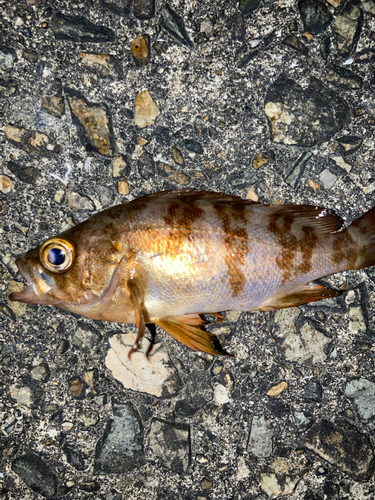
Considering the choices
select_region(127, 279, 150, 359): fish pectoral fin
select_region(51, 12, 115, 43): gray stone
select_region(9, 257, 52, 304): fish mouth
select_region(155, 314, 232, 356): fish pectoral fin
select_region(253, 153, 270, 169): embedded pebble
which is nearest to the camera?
select_region(127, 279, 150, 359): fish pectoral fin

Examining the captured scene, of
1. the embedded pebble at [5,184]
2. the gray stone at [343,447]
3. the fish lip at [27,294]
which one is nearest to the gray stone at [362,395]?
the gray stone at [343,447]

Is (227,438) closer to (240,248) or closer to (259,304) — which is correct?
(259,304)

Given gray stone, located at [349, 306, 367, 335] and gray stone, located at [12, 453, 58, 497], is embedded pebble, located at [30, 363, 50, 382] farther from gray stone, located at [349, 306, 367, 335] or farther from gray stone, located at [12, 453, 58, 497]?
gray stone, located at [349, 306, 367, 335]

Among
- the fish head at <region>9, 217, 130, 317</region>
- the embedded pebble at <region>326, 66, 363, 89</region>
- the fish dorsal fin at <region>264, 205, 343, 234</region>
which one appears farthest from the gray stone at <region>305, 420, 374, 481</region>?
the embedded pebble at <region>326, 66, 363, 89</region>

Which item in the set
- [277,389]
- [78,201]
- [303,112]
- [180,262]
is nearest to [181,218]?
[180,262]

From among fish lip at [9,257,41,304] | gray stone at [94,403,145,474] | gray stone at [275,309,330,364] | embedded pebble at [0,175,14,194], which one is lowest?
gray stone at [94,403,145,474]

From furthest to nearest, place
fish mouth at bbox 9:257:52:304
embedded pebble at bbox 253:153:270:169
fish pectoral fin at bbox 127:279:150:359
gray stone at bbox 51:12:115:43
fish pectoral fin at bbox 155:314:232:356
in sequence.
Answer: embedded pebble at bbox 253:153:270:169
gray stone at bbox 51:12:115:43
fish pectoral fin at bbox 155:314:232:356
fish mouth at bbox 9:257:52:304
fish pectoral fin at bbox 127:279:150:359

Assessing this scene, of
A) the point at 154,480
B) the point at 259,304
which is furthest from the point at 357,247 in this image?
the point at 154,480
